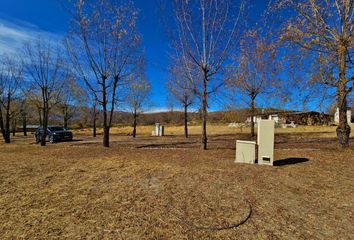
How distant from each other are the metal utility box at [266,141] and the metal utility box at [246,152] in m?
0.24

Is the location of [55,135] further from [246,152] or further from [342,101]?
[342,101]

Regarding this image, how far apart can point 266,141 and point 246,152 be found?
2.62 feet

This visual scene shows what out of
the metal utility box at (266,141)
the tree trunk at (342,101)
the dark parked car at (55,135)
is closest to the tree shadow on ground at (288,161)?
the metal utility box at (266,141)

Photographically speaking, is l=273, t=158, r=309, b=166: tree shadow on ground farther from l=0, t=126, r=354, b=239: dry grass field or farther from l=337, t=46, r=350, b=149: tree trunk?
l=337, t=46, r=350, b=149: tree trunk

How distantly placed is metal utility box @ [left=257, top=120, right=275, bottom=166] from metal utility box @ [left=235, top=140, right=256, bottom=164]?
0.80ft

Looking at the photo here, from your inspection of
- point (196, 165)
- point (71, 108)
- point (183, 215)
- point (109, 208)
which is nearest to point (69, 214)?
point (109, 208)

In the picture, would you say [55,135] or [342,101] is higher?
[342,101]

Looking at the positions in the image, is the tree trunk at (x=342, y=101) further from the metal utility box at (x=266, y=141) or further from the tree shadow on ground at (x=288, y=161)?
the metal utility box at (x=266, y=141)

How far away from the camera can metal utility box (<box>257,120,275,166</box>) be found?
6984mm

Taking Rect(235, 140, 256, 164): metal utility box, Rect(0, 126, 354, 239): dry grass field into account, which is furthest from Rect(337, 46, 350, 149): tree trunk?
Rect(235, 140, 256, 164): metal utility box

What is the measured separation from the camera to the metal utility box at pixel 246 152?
741cm

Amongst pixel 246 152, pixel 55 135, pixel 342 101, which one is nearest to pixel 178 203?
pixel 246 152

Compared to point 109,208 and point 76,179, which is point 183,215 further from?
point 76,179

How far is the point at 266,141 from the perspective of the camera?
709cm
